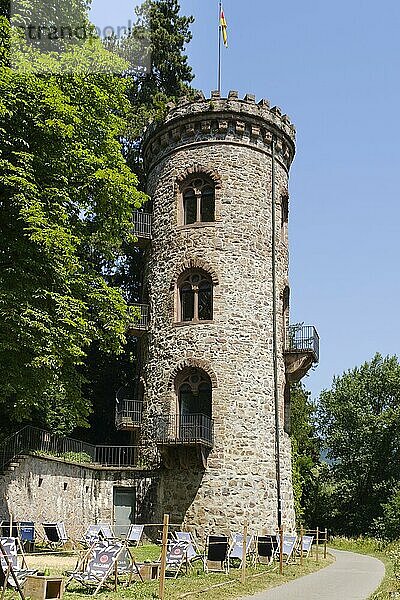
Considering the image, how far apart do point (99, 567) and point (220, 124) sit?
57.4 feet

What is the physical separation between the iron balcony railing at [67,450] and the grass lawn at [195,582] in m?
3.77

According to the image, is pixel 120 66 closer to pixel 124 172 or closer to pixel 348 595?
pixel 124 172

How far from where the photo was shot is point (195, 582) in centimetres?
1428

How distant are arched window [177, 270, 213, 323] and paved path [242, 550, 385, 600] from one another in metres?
8.80

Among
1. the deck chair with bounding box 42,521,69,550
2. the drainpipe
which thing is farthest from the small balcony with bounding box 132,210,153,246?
the deck chair with bounding box 42,521,69,550

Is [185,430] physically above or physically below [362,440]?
below

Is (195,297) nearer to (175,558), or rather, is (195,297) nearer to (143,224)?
(143,224)

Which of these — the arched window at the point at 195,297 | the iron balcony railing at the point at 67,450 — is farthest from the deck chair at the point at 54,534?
the arched window at the point at 195,297

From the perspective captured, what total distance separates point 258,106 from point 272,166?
83.6 inches

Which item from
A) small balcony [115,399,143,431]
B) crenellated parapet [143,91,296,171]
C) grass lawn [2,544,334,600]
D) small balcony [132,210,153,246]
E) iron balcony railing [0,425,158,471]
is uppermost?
crenellated parapet [143,91,296,171]

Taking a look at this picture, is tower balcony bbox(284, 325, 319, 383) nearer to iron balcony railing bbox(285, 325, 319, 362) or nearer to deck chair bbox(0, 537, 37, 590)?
iron balcony railing bbox(285, 325, 319, 362)

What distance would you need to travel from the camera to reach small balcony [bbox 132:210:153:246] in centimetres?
2767

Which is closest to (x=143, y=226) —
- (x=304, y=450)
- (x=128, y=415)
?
(x=128, y=415)

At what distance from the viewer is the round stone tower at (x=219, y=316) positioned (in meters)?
24.1
